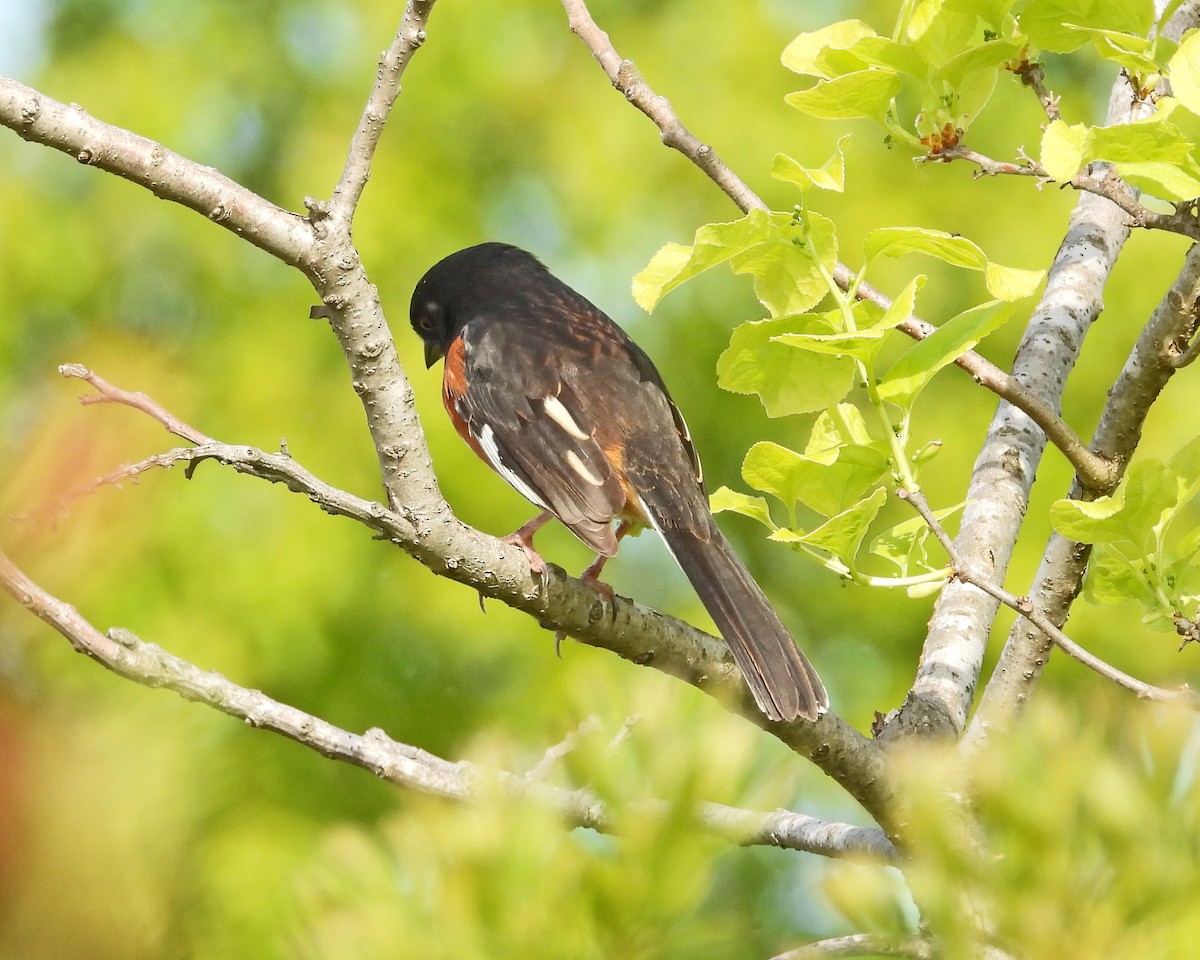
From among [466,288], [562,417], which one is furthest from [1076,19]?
[466,288]

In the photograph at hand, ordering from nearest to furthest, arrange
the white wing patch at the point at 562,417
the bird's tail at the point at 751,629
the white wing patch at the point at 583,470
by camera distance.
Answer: the bird's tail at the point at 751,629
the white wing patch at the point at 583,470
the white wing patch at the point at 562,417

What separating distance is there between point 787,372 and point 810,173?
1.00ft

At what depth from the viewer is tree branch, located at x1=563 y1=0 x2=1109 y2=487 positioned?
2000 millimetres

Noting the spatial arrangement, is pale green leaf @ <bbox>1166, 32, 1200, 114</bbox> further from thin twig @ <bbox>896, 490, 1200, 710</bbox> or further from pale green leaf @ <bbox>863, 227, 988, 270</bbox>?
thin twig @ <bbox>896, 490, 1200, 710</bbox>

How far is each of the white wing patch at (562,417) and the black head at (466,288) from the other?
0.59 metres

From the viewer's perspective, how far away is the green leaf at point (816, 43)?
188cm

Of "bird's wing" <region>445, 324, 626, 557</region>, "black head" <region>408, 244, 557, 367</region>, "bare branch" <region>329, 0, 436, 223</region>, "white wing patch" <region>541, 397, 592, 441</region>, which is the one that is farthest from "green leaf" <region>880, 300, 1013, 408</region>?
"black head" <region>408, 244, 557, 367</region>

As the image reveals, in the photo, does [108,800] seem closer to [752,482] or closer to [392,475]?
[392,475]

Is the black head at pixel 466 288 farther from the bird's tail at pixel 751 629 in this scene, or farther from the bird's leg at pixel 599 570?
the bird's tail at pixel 751 629

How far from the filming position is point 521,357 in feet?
12.2

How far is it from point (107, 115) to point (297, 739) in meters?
5.42

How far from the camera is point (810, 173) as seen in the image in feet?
5.76

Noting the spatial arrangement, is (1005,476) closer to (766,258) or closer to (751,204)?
(751,204)

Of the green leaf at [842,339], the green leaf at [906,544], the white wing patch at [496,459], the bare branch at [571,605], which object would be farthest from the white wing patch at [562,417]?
the green leaf at [842,339]
